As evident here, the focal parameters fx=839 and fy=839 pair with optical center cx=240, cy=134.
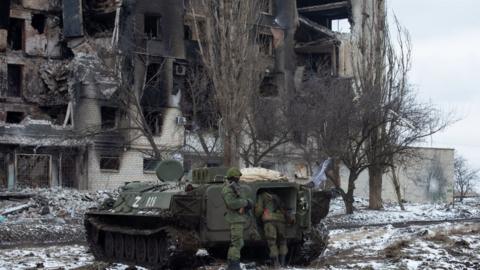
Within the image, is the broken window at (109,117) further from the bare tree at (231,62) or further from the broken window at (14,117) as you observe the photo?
the bare tree at (231,62)

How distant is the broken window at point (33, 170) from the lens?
3859 centimetres

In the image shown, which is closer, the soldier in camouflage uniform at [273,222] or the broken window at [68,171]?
the soldier in camouflage uniform at [273,222]

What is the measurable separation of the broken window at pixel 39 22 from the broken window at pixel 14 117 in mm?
4465

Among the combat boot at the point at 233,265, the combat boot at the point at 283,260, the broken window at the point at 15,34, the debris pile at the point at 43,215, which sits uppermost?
the broken window at the point at 15,34

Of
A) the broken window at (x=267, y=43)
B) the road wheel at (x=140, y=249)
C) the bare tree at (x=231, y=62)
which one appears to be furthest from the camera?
the broken window at (x=267, y=43)

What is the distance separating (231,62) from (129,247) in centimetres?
1527

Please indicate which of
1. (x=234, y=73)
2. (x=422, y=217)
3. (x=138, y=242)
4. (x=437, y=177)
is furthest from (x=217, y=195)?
(x=437, y=177)

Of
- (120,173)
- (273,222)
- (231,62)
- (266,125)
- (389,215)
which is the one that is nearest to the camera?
(273,222)

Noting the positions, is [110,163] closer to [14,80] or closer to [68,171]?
[68,171]

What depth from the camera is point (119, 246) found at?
613 inches

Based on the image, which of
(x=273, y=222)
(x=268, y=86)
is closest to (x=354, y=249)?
(x=273, y=222)

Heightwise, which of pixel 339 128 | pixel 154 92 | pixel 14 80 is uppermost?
pixel 14 80

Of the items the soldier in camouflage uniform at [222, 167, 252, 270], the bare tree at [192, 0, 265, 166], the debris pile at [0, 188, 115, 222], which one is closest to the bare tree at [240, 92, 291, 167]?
the bare tree at [192, 0, 265, 166]

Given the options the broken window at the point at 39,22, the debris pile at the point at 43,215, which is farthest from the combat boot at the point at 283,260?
the broken window at the point at 39,22
